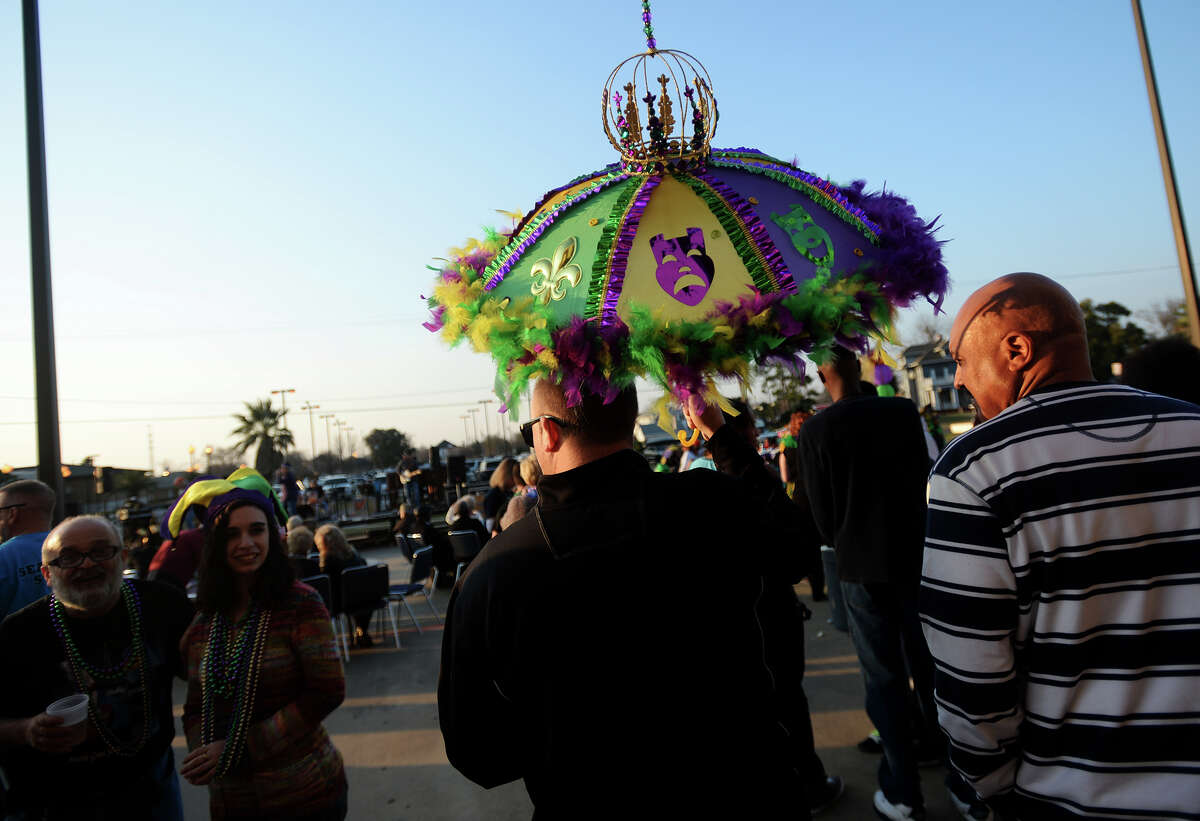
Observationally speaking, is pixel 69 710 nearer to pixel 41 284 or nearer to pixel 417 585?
pixel 41 284

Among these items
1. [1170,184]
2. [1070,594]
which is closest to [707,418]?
[1070,594]

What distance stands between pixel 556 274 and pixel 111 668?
2.32m

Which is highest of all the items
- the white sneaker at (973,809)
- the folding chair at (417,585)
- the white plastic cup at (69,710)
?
the white plastic cup at (69,710)

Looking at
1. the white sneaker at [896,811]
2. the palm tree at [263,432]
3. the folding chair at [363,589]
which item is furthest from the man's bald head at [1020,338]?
the palm tree at [263,432]

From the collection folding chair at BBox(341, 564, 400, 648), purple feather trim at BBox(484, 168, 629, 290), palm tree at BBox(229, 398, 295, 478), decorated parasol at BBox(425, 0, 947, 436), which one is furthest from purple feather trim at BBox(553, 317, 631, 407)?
palm tree at BBox(229, 398, 295, 478)

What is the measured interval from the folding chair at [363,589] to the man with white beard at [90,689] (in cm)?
456

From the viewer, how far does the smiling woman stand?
2.47 m

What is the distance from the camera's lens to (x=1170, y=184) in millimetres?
9156

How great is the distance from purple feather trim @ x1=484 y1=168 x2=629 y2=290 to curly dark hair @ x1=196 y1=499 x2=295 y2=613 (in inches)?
60.8

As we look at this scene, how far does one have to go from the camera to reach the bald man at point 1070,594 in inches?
57.7

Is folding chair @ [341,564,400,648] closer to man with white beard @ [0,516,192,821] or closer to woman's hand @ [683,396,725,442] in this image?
man with white beard @ [0,516,192,821]

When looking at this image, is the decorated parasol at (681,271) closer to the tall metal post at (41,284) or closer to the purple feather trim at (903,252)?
the purple feather trim at (903,252)

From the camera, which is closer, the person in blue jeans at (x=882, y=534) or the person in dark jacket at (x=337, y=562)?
the person in blue jeans at (x=882, y=534)

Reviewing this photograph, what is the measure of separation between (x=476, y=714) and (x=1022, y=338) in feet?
5.22
